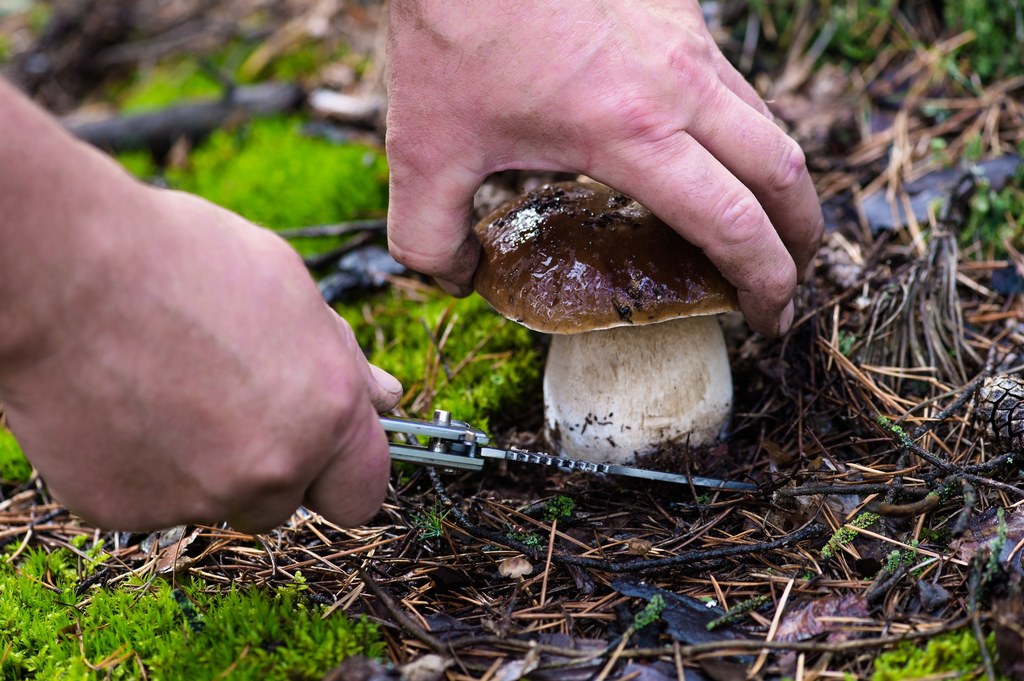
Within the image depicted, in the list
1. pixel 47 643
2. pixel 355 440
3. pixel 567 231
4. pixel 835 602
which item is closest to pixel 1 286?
pixel 355 440

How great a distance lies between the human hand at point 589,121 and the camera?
6.23ft

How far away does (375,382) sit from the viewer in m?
1.87

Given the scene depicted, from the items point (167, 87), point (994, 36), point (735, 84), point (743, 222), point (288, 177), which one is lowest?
point (167, 87)

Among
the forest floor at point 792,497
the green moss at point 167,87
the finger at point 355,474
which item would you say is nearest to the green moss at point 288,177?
the forest floor at point 792,497

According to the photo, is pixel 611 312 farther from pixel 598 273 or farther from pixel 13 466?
pixel 13 466

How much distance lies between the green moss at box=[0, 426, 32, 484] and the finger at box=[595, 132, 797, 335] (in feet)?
7.80

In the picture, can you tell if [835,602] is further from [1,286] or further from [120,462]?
[1,286]

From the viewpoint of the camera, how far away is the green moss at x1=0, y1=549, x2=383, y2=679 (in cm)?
179

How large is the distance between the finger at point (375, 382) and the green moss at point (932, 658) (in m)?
1.24

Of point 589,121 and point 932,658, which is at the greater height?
A: point 589,121

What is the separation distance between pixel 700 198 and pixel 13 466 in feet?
8.62

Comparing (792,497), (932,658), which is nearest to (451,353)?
(792,497)

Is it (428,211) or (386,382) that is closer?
(386,382)

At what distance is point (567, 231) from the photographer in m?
2.31
